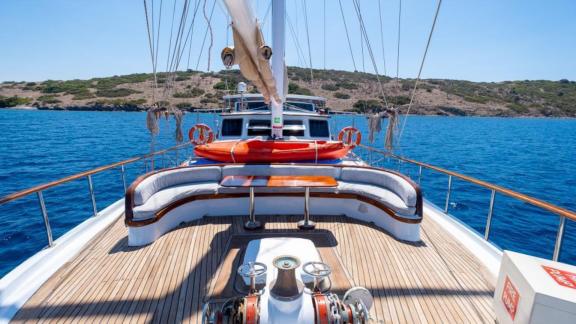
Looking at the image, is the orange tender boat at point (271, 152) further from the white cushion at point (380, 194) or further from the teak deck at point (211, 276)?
the teak deck at point (211, 276)

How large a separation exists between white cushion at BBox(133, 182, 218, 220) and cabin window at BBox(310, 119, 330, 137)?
13.2ft

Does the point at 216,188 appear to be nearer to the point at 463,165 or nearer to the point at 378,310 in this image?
the point at 378,310

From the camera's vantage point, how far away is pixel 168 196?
446cm

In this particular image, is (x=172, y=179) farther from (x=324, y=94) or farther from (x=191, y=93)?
(x=191, y=93)

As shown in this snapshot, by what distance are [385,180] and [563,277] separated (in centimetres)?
303

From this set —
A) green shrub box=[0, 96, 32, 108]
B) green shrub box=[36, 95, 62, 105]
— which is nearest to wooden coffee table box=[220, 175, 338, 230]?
green shrub box=[36, 95, 62, 105]

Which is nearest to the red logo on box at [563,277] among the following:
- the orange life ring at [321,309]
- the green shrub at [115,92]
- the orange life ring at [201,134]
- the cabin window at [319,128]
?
the orange life ring at [321,309]

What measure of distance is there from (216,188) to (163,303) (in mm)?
2335

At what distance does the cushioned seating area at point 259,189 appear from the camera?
4160 millimetres

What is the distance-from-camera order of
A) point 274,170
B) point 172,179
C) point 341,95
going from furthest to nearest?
point 341,95, point 274,170, point 172,179

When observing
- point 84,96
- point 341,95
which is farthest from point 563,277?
point 84,96

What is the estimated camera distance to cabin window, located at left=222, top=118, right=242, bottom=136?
812cm

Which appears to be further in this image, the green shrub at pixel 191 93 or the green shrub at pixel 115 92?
the green shrub at pixel 115 92

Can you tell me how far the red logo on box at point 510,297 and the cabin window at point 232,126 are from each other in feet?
22.9
